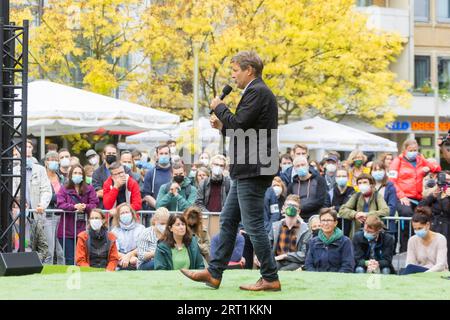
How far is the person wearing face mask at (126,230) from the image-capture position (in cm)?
1517

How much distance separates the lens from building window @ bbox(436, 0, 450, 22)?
4938 cm

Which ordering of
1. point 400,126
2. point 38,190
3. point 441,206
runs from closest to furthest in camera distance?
point 441,206
point 38,190
point 400,126

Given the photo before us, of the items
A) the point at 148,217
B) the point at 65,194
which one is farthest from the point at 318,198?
the point at 65,194

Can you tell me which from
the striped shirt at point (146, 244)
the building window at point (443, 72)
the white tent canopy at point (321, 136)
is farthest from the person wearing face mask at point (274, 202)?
the building window at point (443, 72)

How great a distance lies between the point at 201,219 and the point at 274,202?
202 centimetres

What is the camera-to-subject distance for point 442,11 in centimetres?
4944

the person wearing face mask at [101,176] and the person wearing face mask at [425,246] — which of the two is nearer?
the person wearing face mask at [425,246]

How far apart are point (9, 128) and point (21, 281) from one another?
7.39ft

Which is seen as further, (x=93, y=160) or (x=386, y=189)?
(x=93, y=160)

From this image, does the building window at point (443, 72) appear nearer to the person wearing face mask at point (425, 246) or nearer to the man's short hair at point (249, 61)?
the person wearing face mask at point (425, 246)

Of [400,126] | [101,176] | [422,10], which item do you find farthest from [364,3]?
[101,176]

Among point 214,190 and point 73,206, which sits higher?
point 214,190

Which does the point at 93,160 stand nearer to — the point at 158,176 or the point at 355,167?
the point at 158,176

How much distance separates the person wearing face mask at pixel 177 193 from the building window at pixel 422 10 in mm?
34085
